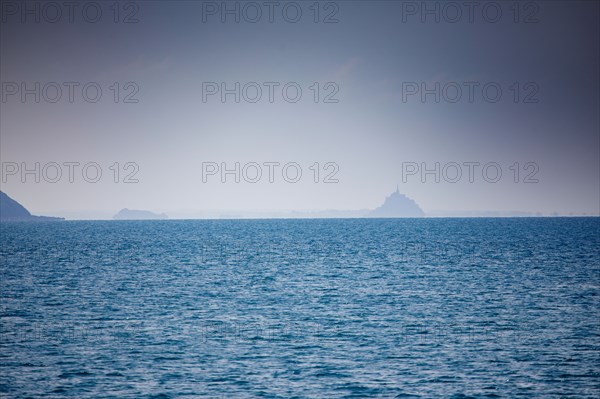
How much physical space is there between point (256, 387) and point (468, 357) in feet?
37.4

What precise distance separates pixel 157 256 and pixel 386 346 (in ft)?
243

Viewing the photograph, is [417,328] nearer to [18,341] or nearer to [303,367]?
[303,367]

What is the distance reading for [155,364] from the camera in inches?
1310

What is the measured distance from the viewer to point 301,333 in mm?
41125

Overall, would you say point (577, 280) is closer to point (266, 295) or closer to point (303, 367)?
point (266, 295)

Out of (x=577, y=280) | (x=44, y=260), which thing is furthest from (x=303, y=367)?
(x=44, y=260)

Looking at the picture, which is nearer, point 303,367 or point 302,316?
point 303,367

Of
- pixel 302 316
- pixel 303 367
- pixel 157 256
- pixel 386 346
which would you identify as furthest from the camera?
pixel 157 256

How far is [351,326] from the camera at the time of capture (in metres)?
43.5

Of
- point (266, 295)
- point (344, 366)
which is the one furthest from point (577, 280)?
point (344, 366)

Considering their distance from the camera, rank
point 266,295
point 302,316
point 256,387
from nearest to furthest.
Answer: point 256,387 → point 302,316 → point 266,295

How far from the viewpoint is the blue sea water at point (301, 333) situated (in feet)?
98.4

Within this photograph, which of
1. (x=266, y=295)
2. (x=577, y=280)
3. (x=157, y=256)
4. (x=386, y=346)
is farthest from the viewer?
(x=157, y=256)

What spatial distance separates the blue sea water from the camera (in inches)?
1181
